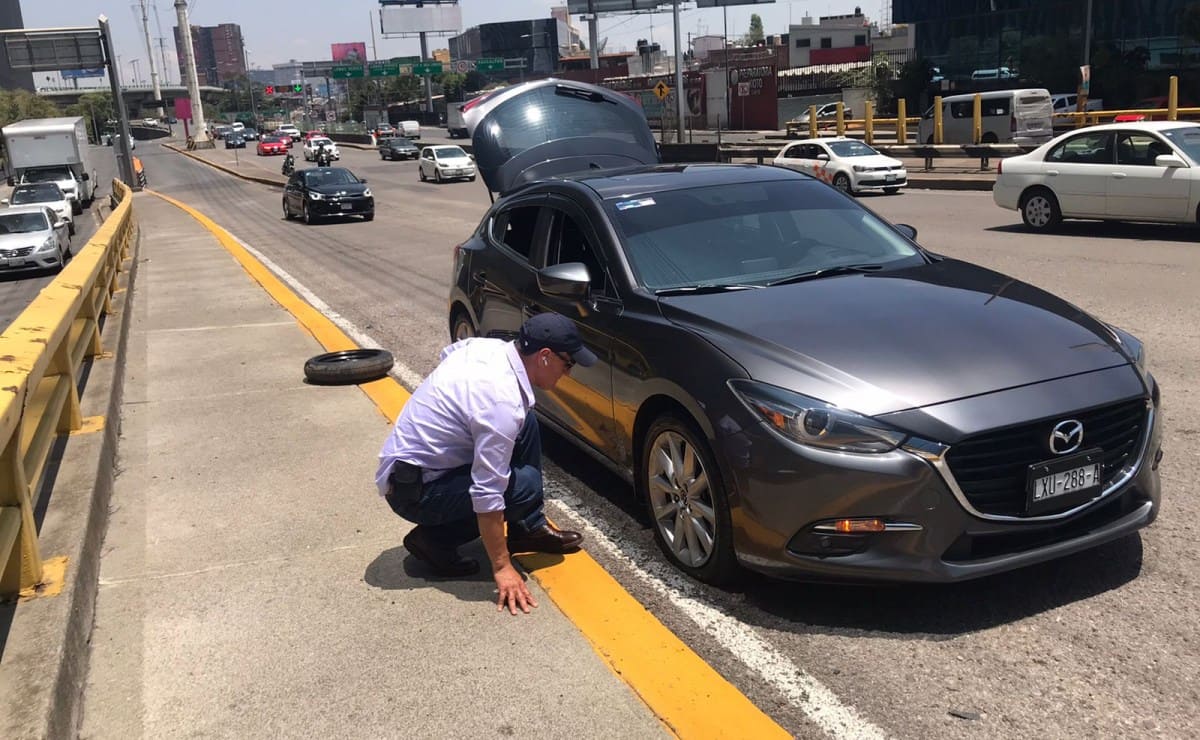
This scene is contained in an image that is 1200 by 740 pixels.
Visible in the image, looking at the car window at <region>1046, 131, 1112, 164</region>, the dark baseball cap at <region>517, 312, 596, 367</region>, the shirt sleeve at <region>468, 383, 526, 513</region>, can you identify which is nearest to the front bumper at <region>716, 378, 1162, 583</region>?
the dark baseball cap at <region>517, 312, 596, 367</region>

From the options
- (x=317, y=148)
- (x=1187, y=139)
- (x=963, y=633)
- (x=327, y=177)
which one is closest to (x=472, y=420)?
(x=963, y=633)

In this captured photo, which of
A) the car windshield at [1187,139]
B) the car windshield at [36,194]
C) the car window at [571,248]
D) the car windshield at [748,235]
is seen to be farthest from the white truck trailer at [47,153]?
the car windshield at [748,235]

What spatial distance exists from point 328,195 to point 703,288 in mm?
22623

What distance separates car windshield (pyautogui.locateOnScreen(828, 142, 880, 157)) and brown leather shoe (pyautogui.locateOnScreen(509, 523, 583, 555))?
21.3 meters

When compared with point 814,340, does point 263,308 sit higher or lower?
lower

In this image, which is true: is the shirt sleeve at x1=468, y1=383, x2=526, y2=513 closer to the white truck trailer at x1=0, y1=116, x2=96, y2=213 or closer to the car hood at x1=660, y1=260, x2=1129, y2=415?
the car hood at x1=660, y1=260, x2=1129, y2=415

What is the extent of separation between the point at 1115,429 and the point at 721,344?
1.43 m

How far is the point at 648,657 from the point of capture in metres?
3.56

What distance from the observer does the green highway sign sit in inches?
4843

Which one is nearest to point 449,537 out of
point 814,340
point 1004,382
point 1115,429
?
point 814,340

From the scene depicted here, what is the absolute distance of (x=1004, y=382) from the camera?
3.59m

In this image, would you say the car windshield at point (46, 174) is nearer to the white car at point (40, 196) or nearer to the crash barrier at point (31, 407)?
the white car at point (40, 196)

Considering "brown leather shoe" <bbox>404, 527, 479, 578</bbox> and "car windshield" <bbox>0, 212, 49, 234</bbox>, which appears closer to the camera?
"brown leather shoe" <bbox>404, 527, 479, 578</bbox>

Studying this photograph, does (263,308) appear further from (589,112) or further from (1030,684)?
(1030,684)
